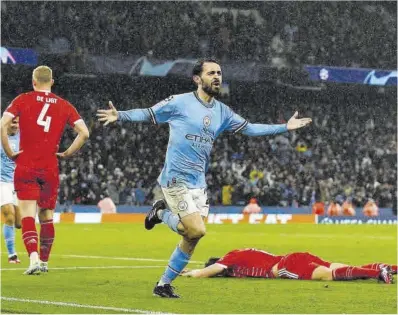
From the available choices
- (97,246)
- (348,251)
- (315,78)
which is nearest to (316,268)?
(348,251)

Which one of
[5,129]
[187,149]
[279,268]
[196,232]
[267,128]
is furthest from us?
[279,268]

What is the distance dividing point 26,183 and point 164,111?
8.57 feet

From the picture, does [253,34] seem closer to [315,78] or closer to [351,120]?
[315,78]

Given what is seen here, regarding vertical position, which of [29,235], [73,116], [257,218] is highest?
[73,116]

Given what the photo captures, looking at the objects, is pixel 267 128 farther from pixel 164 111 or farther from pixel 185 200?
pixel 185 200

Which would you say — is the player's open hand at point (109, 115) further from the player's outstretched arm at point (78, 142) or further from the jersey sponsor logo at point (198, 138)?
the player's outstretched arm at point (78, 142)

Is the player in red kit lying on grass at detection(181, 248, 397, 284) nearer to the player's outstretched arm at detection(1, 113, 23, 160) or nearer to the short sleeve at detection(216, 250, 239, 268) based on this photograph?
the short sleeve at detection(216, 250, 239, 268)

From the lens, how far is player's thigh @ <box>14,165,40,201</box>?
11.7 metres

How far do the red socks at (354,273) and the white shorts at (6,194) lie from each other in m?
5.33

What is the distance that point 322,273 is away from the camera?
11398 mm

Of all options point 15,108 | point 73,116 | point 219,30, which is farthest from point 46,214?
point 219,30

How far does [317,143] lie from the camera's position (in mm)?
45562

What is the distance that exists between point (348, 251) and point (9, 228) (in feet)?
24.2

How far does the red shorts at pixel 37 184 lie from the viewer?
11.7m
